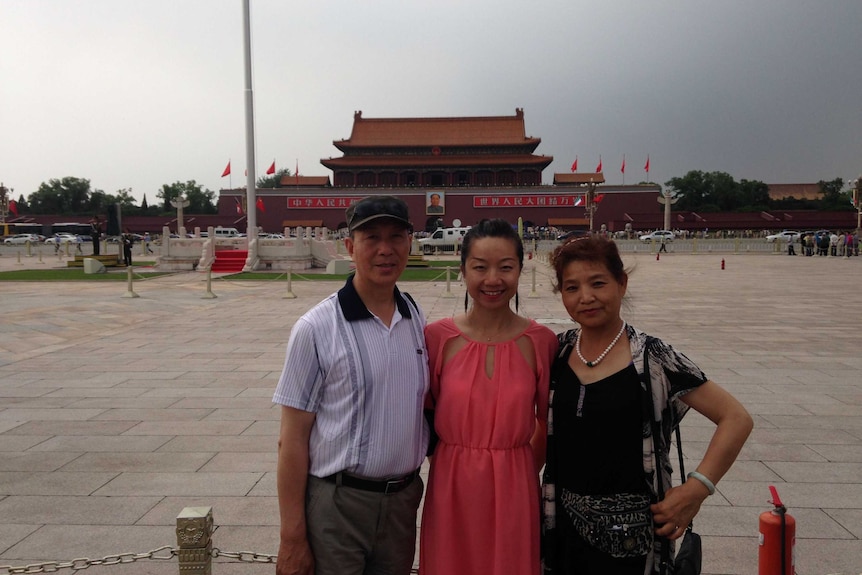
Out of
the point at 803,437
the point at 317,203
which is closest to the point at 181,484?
the point at 803,437

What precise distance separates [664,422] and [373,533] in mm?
816

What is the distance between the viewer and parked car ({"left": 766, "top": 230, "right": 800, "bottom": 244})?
3183 centimetres

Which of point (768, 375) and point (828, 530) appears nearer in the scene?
point (828, 530)

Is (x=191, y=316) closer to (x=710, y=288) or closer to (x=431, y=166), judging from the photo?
(x=710, y=288)

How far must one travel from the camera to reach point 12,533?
2.85 m

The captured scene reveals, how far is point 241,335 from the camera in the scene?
8.16 metres

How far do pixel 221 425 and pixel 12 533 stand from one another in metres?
1.65

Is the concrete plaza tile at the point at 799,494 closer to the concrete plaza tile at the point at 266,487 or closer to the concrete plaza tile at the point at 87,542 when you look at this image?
the concrete plaza tile at the point at 266,487

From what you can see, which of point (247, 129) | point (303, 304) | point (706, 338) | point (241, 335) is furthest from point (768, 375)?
point (247, 129)

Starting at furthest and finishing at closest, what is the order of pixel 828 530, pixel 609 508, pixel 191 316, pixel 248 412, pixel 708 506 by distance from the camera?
pixel 191 316 < pixel 248 412 < pixel 708 506 < pixel 828 530 < pixel 609 508

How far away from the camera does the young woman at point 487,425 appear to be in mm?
1674

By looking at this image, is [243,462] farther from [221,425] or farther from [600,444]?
[600,444]

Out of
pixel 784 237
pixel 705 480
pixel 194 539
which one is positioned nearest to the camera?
pixel 705 480

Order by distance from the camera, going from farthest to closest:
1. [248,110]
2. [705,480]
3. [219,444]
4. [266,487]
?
→ [248,110], [219,444], [266,487], [705,480]
